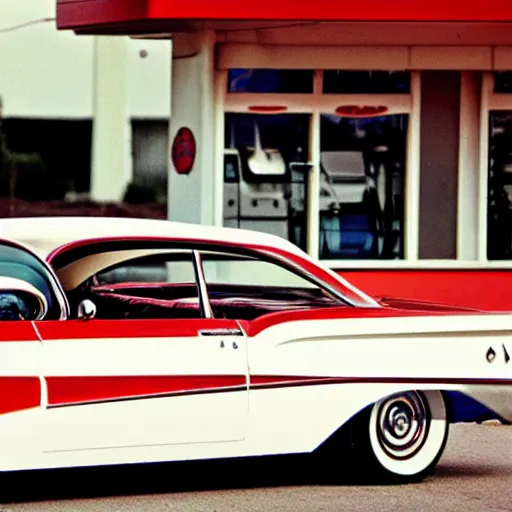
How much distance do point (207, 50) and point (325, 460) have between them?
7408 mm

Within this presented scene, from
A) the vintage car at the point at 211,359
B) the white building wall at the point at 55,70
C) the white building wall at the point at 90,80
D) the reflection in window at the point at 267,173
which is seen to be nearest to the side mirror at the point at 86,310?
the vintage car at the point at 211,359

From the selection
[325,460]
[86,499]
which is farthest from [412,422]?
[86,499]

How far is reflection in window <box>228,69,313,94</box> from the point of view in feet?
55.3

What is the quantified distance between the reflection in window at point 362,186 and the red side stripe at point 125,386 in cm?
878

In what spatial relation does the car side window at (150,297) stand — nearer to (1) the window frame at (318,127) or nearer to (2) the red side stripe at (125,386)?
(2) the red side stripe at (125,386)

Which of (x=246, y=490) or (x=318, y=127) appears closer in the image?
(x=246, y=490)

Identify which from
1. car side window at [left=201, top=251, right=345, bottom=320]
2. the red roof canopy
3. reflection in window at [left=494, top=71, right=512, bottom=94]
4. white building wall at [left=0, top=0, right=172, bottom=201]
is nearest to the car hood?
car side window at [left=201, top=251, right=345, bottom=320]

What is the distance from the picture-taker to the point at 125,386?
8.20 metres

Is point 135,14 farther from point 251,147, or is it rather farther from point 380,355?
point 380,355

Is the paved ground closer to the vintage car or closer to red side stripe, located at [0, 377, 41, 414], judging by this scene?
the vintage car

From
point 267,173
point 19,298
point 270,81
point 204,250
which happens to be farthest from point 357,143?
point 19,298

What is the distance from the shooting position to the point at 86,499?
27.6ft

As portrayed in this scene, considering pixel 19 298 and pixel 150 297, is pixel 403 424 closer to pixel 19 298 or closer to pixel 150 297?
pixel 150 297

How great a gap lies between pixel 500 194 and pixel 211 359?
9.34 meters
